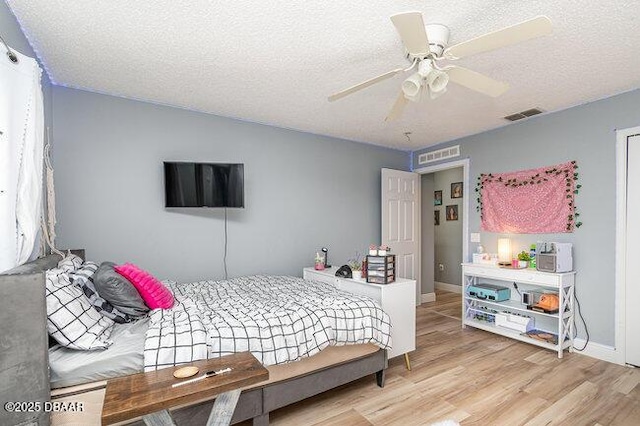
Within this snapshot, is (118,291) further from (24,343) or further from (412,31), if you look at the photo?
(412,31)

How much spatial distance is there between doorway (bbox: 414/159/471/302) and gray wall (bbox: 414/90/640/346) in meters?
1.57

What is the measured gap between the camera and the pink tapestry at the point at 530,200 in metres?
3.34

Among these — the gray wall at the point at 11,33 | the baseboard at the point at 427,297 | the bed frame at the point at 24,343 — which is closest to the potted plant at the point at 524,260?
the baseboard at the point at 427,297

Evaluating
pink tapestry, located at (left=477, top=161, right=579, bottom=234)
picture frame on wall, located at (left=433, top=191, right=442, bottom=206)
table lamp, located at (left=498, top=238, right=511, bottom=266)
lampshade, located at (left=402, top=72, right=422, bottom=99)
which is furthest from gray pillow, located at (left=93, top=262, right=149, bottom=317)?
picture frame on wall, located at (left=433, top=191, right=442, bottom=206)

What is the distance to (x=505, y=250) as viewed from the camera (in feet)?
12.3

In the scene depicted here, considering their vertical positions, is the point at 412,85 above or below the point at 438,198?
above

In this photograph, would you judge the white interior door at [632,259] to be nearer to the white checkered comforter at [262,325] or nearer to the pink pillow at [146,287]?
the white checkered comforter at [262,325]

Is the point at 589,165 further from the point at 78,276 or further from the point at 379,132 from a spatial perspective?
the point at 78,276

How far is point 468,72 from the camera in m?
1.82

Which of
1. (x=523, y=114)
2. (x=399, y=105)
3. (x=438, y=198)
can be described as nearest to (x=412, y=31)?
(x=399, y=105)

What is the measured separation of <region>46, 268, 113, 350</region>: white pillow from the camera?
1464 mm

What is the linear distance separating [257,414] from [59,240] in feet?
7.81

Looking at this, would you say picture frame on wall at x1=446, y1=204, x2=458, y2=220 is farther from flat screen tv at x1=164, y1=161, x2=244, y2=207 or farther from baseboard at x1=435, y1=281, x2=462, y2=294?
flat screen tv at x1=164, y1=161, x2=244, y2=207

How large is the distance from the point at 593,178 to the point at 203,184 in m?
4.00
